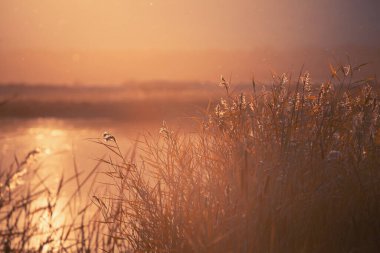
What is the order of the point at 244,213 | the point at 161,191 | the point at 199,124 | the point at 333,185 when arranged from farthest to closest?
the point at 199,124, the point at 161,191, the point at 333,185, the point at 244,213

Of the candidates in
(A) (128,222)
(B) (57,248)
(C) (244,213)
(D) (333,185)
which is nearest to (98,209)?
(A) (128,222)

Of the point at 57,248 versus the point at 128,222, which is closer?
the point at 57,248

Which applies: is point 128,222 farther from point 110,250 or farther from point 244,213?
point 244,213

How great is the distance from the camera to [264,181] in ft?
Answer: 14.2

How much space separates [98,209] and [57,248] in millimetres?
709

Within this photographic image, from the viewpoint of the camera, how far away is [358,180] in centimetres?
448

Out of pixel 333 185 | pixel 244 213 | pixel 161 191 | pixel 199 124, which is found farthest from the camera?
pixel 199 124

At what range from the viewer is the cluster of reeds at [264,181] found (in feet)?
13.3

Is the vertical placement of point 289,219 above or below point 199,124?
below

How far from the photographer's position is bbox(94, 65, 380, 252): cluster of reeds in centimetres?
405

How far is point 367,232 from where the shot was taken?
425cm

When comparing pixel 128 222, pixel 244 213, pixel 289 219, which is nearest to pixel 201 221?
pixel 244 213

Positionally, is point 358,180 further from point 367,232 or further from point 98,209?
point 98,209

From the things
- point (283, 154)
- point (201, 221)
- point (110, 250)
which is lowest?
point (110, 250)
